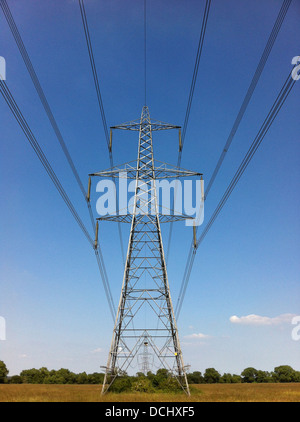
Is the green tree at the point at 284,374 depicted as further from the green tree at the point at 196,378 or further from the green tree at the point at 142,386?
the green tree at the point at 142,386

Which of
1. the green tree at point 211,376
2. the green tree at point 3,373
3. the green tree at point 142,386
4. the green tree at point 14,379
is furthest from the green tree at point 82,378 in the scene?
the green tree at point 142,386

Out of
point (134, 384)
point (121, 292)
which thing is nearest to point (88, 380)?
point (134, 384)

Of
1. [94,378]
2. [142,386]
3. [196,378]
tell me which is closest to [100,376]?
[94,378]

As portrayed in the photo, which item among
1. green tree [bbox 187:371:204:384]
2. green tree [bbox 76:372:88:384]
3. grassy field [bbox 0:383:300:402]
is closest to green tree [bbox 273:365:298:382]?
green tree [bbox 187:371:204:384]

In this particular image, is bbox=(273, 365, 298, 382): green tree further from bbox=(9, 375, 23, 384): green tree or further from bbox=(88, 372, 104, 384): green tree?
bbox=(9, 375, 23, 384): green tree

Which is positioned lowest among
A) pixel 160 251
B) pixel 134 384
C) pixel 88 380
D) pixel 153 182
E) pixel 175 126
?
pixel 88 380

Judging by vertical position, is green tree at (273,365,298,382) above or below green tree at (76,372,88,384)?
below

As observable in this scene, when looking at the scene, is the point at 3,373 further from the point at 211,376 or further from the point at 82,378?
the point at 211,376
